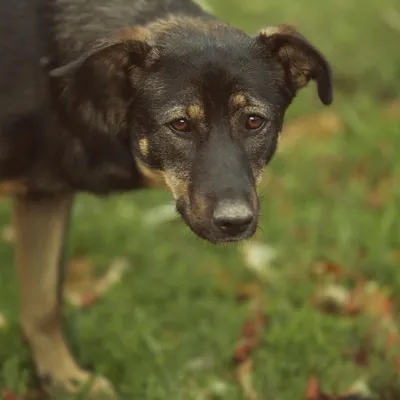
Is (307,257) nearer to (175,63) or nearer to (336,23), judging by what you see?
(175,63)

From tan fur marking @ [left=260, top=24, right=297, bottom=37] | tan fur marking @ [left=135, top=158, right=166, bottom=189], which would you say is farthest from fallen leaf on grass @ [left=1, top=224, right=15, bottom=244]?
tan fur marking @ [left=260, top=24, right=297, bottom=37]

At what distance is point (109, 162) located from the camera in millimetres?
3047

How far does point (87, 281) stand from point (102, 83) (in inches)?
56.9

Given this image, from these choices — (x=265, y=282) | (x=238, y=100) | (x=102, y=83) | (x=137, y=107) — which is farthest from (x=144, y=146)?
(x=265, y=282)

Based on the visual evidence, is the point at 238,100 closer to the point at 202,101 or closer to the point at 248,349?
the point at 202,101

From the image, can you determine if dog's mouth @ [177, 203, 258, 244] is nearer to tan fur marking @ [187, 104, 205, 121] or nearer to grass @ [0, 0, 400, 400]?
tan fur marking @ [187, 104, 205, 121]

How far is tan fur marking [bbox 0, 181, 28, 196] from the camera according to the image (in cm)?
306

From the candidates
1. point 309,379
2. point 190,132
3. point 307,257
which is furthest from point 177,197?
point 307,257

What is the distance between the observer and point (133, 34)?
2.77 m

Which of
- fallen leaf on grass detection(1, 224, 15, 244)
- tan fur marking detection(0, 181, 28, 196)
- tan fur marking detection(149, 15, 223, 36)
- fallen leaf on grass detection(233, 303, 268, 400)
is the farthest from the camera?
fallen leaf on grass detection(1, 224, 15, 244)

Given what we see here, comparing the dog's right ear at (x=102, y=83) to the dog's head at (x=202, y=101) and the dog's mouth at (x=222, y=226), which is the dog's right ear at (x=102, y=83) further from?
the dog's mouth at (x=222, y=226)

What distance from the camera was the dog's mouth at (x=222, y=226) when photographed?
2543mm

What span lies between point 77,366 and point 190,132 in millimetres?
1251

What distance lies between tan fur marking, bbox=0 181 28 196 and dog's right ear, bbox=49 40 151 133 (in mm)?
360
